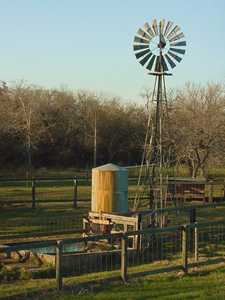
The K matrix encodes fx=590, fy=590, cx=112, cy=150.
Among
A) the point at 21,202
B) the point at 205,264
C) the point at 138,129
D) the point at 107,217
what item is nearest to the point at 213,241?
the point at 107,217

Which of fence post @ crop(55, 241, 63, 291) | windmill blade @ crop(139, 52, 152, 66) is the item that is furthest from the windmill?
fence post @ crop(55, 241, 63, 291)

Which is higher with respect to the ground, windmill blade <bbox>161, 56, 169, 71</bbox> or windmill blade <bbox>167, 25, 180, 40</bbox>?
windmill blade <bbox>167, 25, 180, 40</bbox>

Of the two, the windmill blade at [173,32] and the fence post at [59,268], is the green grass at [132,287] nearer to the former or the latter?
the fence post at [59,268]

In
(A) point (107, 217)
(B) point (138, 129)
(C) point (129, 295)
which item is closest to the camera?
(C) point (129, 295)

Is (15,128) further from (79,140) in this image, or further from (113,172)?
(113,172)

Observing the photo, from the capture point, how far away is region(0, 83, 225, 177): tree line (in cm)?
3578

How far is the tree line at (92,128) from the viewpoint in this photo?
35781 millimetres

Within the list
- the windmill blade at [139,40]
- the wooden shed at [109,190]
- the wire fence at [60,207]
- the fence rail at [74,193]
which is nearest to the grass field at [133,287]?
the wire fence at [60,207]

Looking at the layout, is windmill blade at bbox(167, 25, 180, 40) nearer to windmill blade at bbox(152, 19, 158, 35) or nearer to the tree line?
windmill blade at bbox(152, 19, 158, 35)

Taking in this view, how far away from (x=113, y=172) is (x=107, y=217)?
7.41 ft

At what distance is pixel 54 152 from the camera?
49.3 meters

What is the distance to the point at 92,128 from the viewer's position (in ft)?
171

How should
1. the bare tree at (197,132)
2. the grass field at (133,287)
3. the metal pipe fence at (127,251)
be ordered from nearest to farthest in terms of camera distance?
the grass field at (133,287) → the metal pipe fence at (127,251) → the bare tree at (197,132)

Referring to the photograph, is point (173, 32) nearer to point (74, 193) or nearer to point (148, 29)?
point (148, 29)
